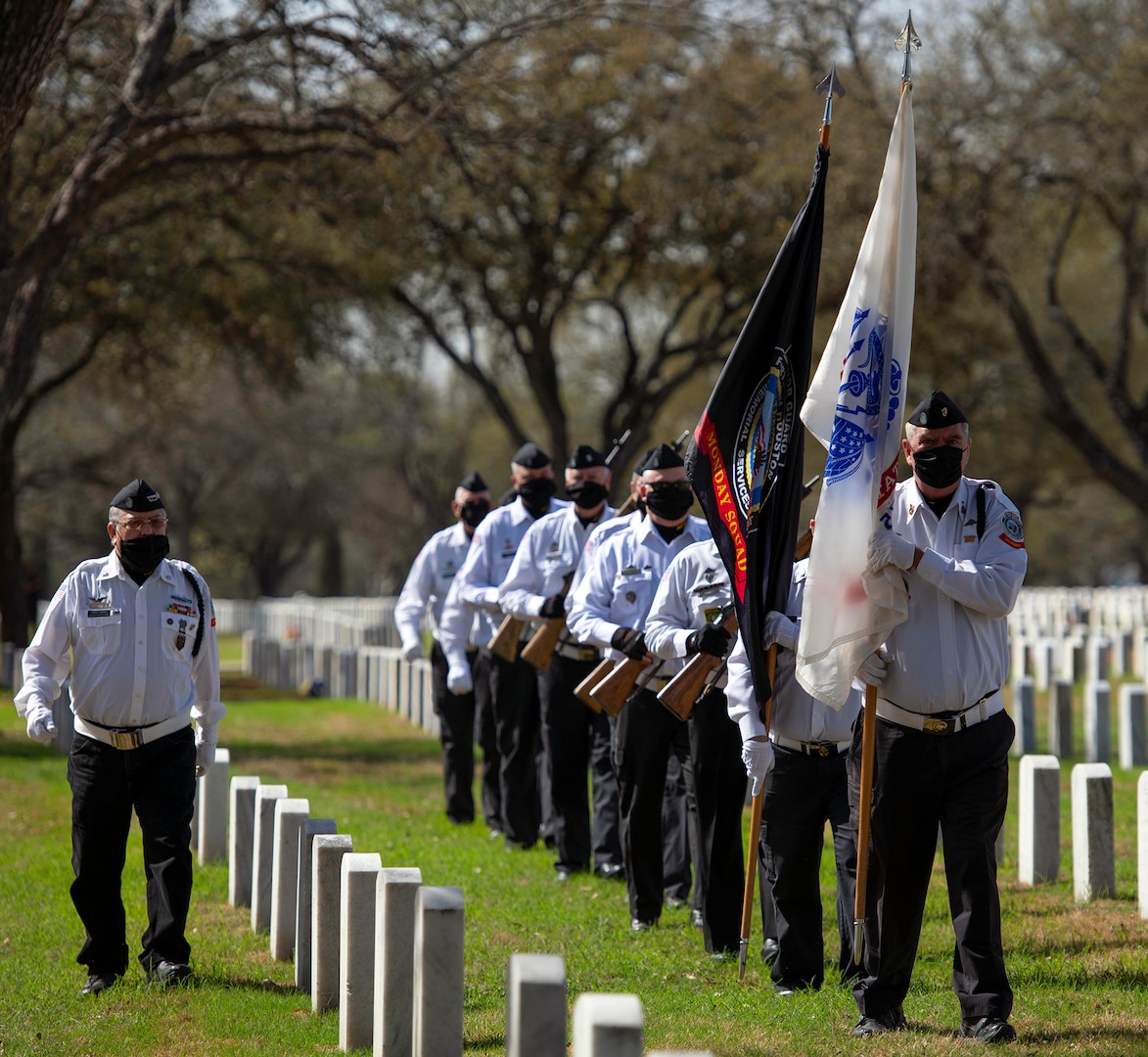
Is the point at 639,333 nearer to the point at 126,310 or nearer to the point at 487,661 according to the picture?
the point at 126,310

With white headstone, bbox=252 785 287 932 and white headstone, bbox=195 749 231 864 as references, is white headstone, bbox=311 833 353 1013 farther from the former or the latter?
white headstone, bbox=195 749 231 864

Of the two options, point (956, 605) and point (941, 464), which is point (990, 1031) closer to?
point (956, 605)

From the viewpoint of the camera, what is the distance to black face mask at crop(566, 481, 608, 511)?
9.80 metres

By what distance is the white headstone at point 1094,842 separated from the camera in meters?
8.36

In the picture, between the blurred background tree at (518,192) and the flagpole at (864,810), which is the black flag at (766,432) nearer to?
the flagpole at (864,810)

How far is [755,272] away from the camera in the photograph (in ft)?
83.1

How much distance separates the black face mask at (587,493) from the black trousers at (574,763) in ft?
3.27

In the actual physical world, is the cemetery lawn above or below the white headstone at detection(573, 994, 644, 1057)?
below

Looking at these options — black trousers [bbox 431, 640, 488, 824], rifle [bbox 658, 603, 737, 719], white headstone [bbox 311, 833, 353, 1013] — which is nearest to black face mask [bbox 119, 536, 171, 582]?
white headstone [bbox 311, 833, 353, 1013]

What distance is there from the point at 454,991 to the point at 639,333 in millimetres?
36261

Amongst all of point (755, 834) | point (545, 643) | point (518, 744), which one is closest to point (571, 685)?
point (545, 643)

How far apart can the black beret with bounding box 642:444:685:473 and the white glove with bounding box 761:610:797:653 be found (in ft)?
Result: 6.23

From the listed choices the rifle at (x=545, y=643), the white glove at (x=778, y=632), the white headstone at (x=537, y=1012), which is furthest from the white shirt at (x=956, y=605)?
the rifle at (x=545, y=643)

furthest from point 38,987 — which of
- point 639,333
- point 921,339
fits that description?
point 639,333
